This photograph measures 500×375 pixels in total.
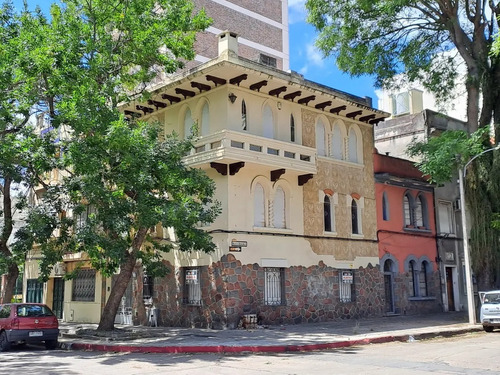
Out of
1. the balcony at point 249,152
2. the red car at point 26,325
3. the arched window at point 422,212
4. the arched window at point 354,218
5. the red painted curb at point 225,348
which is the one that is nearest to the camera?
the red painted curb at point 225,348

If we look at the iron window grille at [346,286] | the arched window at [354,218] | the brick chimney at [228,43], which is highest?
the brick chimney at [228,43]

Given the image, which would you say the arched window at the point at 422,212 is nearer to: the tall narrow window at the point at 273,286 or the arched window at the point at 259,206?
the tall narrow window at the point at 273,286

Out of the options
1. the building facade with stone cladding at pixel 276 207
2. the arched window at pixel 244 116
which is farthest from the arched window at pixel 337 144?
the arched window at pixel 244 116

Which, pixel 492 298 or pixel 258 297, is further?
pixel 258 297

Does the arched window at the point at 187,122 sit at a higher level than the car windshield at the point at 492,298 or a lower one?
higher

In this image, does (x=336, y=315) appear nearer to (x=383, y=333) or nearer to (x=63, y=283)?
(x=383, y=333)

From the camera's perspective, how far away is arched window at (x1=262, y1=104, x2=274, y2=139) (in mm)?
22531

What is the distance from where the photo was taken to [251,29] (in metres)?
33.9

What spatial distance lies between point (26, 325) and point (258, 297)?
846cm

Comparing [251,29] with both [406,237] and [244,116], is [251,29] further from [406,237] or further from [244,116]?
[406,237]

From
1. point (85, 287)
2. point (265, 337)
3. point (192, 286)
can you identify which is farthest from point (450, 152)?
point (85, 287)

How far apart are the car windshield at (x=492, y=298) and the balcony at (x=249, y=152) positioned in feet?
26.5

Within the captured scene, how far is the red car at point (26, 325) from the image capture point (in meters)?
15.7

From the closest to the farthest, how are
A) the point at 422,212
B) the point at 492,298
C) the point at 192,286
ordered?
1. the point at 492,298
2. the point at 192,286
3. the point at 422,212
